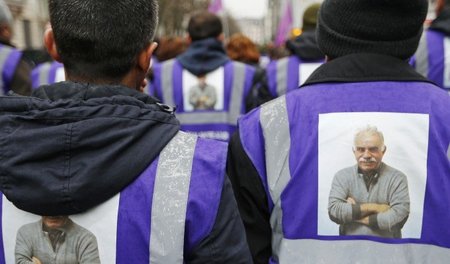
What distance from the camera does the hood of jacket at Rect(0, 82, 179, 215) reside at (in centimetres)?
138

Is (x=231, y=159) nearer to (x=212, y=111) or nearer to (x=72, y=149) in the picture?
(x=72, y=149)

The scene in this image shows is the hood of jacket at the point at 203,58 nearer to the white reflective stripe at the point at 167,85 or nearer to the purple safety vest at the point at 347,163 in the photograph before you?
the white reflective stripe at the point at 167,85

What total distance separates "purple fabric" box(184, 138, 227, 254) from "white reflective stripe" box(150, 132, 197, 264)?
0.02 meters

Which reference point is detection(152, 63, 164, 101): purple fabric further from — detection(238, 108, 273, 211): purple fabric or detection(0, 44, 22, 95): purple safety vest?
detection(238, 108, 273, 211): purple fabric

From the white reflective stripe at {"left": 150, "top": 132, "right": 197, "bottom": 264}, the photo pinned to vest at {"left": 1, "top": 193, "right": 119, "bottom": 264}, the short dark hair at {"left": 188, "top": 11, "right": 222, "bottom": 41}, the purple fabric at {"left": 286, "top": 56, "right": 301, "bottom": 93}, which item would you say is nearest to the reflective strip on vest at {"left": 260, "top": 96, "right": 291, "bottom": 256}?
the white reflective stripe at {"left": 150, "top": 132, "right": 197, "bottom": 264}

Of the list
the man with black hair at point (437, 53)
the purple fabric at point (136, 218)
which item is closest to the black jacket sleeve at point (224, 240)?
the purple fabric at point (136, 218)

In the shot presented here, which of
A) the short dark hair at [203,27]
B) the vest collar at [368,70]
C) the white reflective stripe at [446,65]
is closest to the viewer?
the vest collar at [368,70]

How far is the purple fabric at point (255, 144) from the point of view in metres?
1.88

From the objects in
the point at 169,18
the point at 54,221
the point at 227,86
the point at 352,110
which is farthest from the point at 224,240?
the point at 169,18

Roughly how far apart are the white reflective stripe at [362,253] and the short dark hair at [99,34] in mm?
843

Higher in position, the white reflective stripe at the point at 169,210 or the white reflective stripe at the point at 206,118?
the white reflective stripe at the point at 169,210

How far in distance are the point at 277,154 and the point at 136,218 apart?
0.61m

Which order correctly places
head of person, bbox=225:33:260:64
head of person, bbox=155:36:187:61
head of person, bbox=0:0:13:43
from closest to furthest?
head of person, bbox=0:0:13:43, head of person, bbox=155:36:187:61, head of person, bbox=225:33:260:64

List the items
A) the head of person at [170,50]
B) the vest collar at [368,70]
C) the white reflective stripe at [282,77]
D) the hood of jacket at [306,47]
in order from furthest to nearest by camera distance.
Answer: the head of person at [170,50] < the white reflective stripe at [282,77] < the hood of jacket at [306,47] < the vest collar at [368,70]
